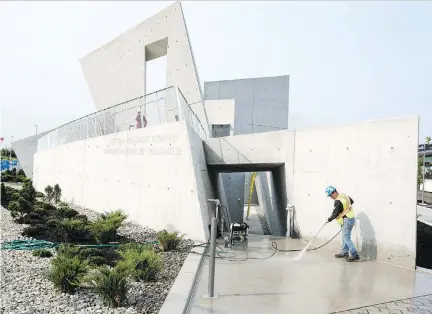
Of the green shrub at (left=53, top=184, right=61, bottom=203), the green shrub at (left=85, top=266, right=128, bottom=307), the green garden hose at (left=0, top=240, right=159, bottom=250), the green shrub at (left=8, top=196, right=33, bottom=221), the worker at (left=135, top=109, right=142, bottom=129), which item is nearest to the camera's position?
the green shrub at (left=85, top=266, right=128, bottom=307)

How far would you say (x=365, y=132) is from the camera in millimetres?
8492

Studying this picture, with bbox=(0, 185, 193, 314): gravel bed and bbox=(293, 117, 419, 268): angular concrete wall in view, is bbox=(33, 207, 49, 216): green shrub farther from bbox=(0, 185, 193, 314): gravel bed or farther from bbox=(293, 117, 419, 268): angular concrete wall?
bbox=(293, 117, 419, 268): angular concrete wall

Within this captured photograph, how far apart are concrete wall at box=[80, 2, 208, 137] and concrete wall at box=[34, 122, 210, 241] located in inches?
238

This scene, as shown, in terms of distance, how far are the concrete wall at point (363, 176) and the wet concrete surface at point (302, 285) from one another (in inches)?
25.4

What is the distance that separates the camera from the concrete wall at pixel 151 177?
9945 millimetres

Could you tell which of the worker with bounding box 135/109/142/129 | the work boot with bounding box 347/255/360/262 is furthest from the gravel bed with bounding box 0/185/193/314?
the worker with bounding box 135/109/142/129

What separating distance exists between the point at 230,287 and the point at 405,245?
13.6ft

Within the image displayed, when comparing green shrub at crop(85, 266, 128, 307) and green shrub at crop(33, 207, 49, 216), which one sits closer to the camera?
green shrub at crop(85, 266, 128, 307)

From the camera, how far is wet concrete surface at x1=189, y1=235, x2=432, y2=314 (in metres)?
5.12

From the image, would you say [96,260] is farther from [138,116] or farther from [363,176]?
[138,116]

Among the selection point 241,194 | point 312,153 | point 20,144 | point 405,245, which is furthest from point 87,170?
point 20,144

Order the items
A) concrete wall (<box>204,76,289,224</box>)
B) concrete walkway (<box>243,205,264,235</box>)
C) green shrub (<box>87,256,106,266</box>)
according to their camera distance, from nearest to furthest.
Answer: green shrub (<box>87,256,106,266</box>) → concrete walkway (<box>243,205,264,235</box>) → concrete wall (<box>204,76,289,224</box>)

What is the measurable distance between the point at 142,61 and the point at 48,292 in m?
17.3

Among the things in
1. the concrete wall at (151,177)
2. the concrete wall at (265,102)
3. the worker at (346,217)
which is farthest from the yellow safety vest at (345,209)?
the concrete wall at (265,102)
